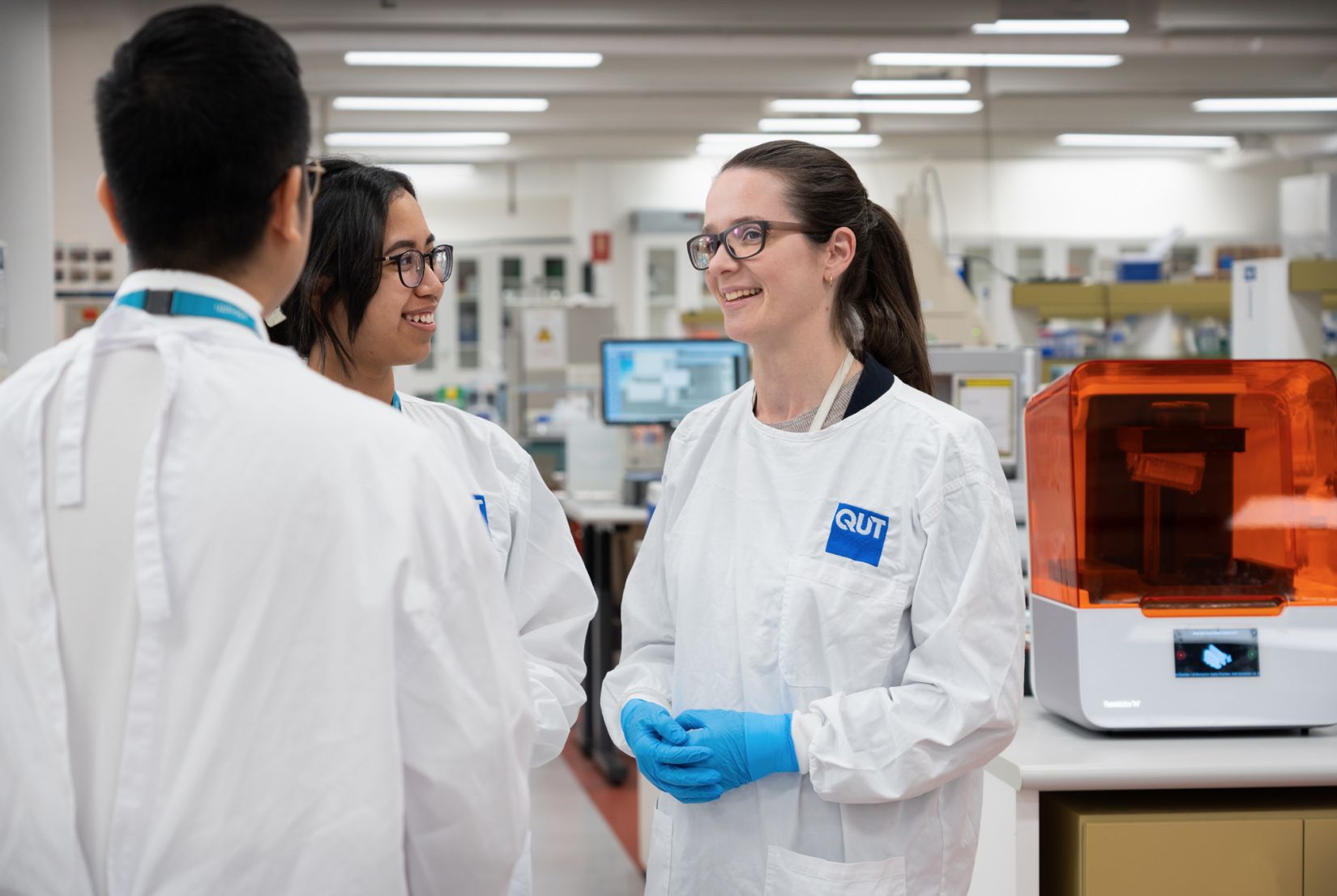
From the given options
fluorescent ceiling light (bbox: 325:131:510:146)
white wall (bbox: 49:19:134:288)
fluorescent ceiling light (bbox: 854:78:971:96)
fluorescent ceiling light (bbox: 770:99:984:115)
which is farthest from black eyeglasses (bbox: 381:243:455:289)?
fluorescent ceiling light (bbox: 325:131:510:146)

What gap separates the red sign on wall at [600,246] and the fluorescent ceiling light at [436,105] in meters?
2.17

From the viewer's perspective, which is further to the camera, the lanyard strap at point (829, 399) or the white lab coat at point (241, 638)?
the lanyard strap at point (829, 399)

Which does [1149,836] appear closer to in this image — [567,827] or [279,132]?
[279,132]

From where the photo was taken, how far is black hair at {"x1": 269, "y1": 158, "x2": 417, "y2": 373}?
146 centimetres

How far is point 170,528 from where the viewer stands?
809 mm

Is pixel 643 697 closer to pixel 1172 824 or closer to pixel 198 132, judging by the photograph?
pixel 1172 824

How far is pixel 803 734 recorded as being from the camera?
1.34 m

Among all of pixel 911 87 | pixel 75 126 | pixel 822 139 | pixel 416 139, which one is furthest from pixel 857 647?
pixel 416 139

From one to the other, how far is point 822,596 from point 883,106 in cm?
763

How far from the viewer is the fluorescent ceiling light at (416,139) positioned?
30.6 feet

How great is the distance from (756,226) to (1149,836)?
94cm

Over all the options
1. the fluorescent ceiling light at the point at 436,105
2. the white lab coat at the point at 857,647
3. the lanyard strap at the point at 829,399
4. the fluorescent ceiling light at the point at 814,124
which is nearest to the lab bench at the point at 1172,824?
the white lab coat at the point at 857,647

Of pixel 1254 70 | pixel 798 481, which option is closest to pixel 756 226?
pixel 798 481

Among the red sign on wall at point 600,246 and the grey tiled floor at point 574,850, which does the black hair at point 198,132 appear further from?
the red sign on wall at point 600,246
